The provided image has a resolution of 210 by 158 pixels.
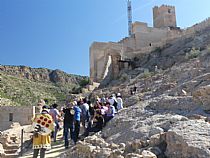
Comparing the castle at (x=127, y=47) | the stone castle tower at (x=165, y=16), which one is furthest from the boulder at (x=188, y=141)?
the stone castle tower at (x=165, y=16)

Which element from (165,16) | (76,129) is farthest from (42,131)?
(165,16)

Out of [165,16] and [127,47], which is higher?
[165,16]

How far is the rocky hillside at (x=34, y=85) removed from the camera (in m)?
56.5

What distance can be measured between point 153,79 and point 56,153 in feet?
43.9

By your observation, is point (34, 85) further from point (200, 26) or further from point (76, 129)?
point (76, 129)

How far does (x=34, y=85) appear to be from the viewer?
75.6 m

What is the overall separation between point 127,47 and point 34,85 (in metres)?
40.7

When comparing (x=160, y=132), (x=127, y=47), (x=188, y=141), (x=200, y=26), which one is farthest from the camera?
(x=127, y=47)

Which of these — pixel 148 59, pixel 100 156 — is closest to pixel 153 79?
pixel 148 59

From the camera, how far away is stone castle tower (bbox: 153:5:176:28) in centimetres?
4594

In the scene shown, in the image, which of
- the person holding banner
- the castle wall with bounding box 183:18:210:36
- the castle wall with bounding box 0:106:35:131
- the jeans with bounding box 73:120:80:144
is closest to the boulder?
the person holding banner

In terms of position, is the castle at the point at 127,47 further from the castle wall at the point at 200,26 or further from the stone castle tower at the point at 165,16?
the stone castle tower at the point at 165,16

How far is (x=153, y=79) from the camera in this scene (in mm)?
22797

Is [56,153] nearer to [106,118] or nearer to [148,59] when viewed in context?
[106,118]
